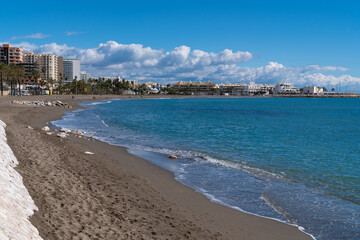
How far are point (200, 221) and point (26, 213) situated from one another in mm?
4768

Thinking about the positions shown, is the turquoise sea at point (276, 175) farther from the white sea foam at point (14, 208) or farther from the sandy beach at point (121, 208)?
the white sea foam at point (14, 208)

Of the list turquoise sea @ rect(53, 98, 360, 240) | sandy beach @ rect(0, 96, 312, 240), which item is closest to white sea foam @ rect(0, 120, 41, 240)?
sandy beach @ rect(0, 96, 312, 240)

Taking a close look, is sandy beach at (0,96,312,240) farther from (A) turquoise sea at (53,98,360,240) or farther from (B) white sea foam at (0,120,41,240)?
(A) turquoise sea at (53,98,360,240)

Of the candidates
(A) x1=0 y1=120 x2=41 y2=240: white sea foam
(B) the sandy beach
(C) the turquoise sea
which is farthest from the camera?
(C) the turquoise sea

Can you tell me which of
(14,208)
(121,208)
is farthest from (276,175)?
(14,208)

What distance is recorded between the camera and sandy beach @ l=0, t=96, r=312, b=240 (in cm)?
739

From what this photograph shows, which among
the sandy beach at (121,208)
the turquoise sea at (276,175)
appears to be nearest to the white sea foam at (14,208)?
the sandy beach at (121,208)

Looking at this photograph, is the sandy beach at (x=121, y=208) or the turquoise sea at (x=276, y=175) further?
the turquoise sea at (x=276, y=175)

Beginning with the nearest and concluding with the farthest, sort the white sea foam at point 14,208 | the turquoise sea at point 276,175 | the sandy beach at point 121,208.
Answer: the white sea foam at point 14,208 < the sandy beach at point 121,208 < the turquoise sea at point 276,175

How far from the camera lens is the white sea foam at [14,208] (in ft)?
18.1

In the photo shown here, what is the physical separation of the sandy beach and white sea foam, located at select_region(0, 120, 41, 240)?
255 millimetres

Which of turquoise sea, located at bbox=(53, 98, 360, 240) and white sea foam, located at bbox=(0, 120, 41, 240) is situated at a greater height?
white sea foam, located at bbox=(0, 120, 41, 240)

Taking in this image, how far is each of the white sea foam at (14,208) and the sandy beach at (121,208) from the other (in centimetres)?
25

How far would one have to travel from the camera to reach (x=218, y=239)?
7910mm
